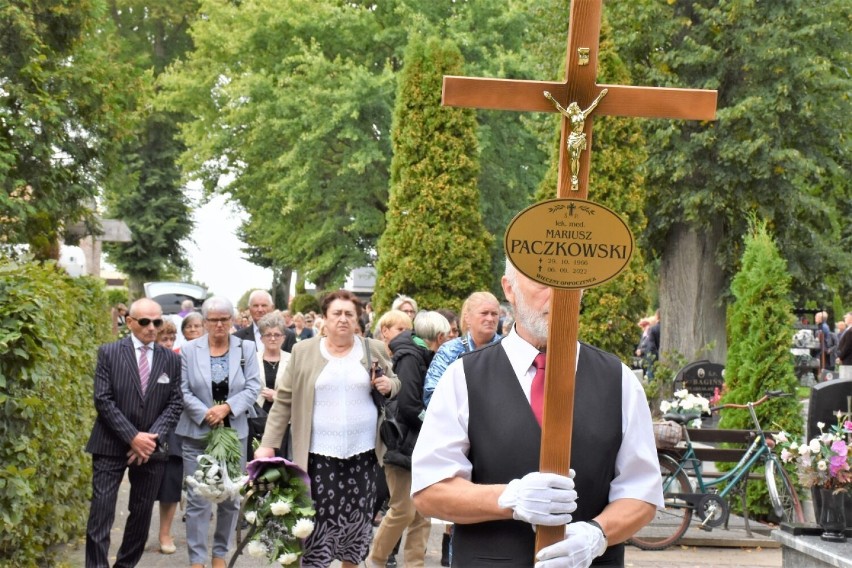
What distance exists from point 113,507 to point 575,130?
224 inches

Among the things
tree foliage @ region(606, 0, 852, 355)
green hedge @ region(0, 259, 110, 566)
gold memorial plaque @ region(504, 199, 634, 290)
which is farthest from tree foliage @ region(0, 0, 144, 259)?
gold memorial plaque @ region(504, 199, 634, 290)

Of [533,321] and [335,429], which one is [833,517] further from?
[533,321]

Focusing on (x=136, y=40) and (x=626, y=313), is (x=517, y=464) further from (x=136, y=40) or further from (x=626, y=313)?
(x=136, y=40)

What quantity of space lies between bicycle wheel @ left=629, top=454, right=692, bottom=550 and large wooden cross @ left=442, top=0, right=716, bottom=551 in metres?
7.75

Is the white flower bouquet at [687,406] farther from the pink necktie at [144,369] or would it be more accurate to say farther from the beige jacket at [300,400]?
the pink necktie at [144,369]

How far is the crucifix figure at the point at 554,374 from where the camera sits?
Result: 3299 mm

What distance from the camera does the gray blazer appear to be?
905 cm

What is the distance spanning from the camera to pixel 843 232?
34906 mm

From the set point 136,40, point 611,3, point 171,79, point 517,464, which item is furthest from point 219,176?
point 517,464

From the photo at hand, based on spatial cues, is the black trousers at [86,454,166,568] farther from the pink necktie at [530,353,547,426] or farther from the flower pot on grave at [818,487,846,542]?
the pink necktie at [530,353,547,426]

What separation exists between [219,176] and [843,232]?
716 inches

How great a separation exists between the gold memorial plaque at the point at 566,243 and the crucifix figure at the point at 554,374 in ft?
0.07

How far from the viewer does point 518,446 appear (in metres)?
3.49

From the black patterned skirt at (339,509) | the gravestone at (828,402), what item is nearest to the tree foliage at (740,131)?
the gravestone at (828,402)
